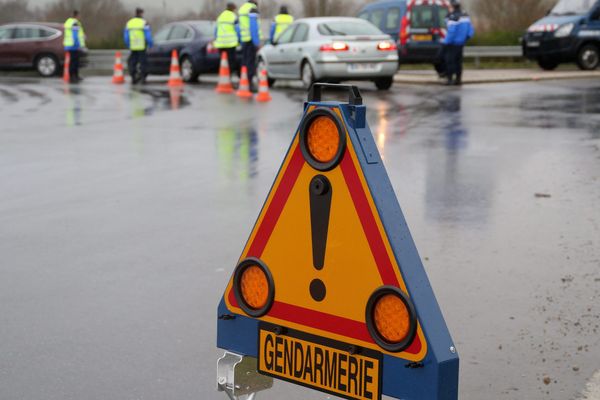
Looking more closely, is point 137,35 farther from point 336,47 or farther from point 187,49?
point 336,47

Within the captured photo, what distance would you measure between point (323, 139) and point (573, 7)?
25.8 metres

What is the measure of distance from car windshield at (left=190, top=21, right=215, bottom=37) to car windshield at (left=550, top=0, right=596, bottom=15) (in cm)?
832

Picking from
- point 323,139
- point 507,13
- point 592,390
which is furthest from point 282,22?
point 323,139

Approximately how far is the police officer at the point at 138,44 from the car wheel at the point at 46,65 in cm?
473

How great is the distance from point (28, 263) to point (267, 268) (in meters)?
3.88

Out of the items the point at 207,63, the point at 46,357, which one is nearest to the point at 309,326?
the point at 46,357

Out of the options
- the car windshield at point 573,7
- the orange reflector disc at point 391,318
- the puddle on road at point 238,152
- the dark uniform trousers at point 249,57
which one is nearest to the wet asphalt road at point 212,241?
the puddle on road at point 238,152

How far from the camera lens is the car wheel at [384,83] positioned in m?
23.0

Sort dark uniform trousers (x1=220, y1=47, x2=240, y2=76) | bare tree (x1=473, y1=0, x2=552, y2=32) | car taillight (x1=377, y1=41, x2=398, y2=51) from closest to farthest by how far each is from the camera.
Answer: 1. car taillight (x1=377, y1=41, x2=398, y2=51)
2. dark uniform trousers (x1=220, y1=47, x2=240, y2=76)
3. bare tree (x1=473, y1=0, x2=552, y2=32)

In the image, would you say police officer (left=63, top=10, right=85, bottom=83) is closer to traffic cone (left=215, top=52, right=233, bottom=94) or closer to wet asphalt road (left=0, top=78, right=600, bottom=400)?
traffic cone (left=215, top=52, right=233, bottom=94)

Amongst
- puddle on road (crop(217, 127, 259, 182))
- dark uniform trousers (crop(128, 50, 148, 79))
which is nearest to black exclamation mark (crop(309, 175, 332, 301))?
puddle on road (crop(217, 127, 259, 182))

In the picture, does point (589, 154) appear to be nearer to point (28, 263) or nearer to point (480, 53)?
point (28, 263)

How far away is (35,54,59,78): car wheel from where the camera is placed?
32781 mm

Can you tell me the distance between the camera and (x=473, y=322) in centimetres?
583
